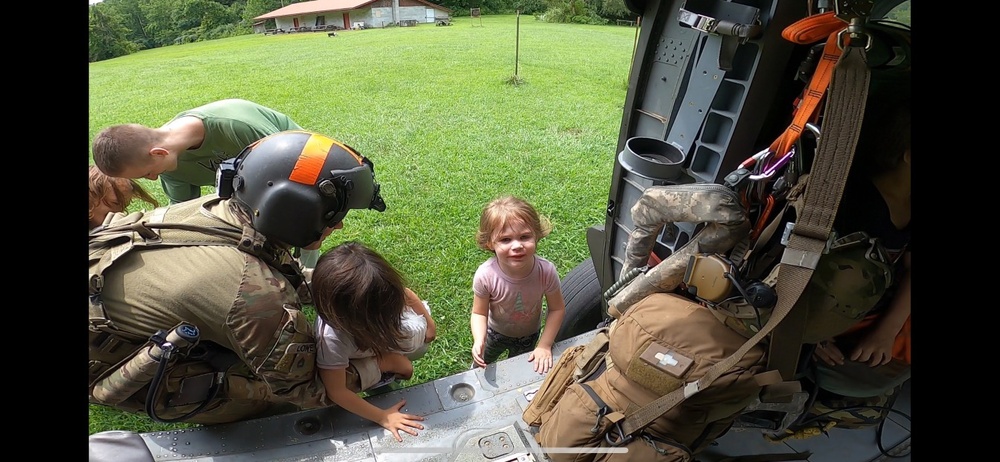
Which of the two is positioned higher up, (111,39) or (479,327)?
(479,327)

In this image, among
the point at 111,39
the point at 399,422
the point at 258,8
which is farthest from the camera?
the point at 258,8

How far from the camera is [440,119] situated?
10.4 m

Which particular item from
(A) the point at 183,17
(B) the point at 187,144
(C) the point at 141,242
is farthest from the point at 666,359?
(A) the point at 183,17

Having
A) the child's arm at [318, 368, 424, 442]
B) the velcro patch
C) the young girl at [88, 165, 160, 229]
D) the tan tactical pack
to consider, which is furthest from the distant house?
the velcro patch

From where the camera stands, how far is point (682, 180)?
2510 mm

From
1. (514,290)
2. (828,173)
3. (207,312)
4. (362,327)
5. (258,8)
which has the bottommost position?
(258,8)

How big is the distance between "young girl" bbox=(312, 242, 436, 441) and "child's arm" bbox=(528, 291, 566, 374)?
59 cm

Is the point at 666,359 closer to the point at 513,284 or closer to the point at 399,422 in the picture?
the point at 513,284

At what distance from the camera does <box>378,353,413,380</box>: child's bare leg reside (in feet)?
8.52

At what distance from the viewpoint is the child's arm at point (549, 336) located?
2.81 m

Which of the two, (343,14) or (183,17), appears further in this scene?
(183,17)

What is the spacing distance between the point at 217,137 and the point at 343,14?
102ft

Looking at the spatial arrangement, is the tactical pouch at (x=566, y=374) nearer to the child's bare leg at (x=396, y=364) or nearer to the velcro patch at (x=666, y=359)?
the velcro patch at (x=666, y=359)
